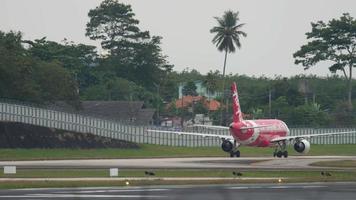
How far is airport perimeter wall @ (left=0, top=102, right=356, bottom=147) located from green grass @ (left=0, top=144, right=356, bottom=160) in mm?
2496

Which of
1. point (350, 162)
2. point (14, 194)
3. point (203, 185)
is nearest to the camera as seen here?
point (14, 194)

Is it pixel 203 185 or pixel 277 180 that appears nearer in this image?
pixel 203 185

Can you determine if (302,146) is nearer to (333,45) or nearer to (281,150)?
(281,150)

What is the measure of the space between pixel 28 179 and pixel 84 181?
169 inches

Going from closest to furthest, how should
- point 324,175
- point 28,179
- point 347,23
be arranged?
1. point 28,179
2. point 324,175
3. point 347,23

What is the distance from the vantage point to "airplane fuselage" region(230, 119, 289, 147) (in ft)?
331

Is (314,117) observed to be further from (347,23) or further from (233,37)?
(233,37)

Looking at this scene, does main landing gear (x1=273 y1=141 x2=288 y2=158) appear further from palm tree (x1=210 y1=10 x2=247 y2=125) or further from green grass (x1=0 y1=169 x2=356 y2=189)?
palm tree (x1=210 y1=10 x2=247 y2=125)

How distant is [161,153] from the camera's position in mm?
109688

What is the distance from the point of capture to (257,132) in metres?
103

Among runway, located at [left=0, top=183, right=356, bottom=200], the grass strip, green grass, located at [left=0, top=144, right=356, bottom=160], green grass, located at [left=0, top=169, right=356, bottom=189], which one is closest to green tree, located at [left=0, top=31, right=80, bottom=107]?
green grass, located at [left=0, top=144, right=356, bottom=160]

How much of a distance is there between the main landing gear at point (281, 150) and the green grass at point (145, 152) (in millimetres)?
3496

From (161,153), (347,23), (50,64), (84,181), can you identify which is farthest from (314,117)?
(84,181)

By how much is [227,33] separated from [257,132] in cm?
8605
